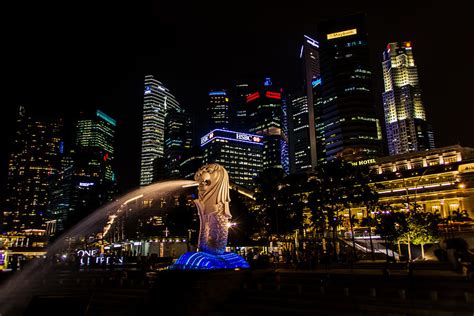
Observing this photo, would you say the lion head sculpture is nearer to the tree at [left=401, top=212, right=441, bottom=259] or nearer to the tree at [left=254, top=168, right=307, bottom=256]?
the tree at [left=254, top=168, right=307, bottom=256]

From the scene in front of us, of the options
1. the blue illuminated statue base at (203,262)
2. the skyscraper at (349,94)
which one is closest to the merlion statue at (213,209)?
the blue illuminated statue base at (203,262)

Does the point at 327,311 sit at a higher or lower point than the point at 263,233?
lower

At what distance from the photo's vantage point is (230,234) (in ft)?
176

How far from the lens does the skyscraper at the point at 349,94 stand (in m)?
152

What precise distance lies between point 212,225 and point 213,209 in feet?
3.31

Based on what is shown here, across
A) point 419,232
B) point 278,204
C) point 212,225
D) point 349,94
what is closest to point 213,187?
point 212,225

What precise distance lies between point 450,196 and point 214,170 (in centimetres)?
7502

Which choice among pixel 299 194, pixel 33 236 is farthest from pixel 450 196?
pixel 33 236

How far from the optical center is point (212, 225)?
22.9 meters

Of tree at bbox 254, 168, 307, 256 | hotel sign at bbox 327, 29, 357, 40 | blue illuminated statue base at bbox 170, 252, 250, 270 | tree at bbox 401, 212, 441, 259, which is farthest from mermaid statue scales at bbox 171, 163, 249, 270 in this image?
hotel sign at bbox 327, 29, 357, 40

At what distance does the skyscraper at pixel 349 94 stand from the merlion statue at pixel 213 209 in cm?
12561

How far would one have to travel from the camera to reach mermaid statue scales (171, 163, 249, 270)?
2102 centimetres

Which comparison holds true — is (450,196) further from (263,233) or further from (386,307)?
(386,307)

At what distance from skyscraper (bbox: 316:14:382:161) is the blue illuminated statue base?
12726 centimetres
